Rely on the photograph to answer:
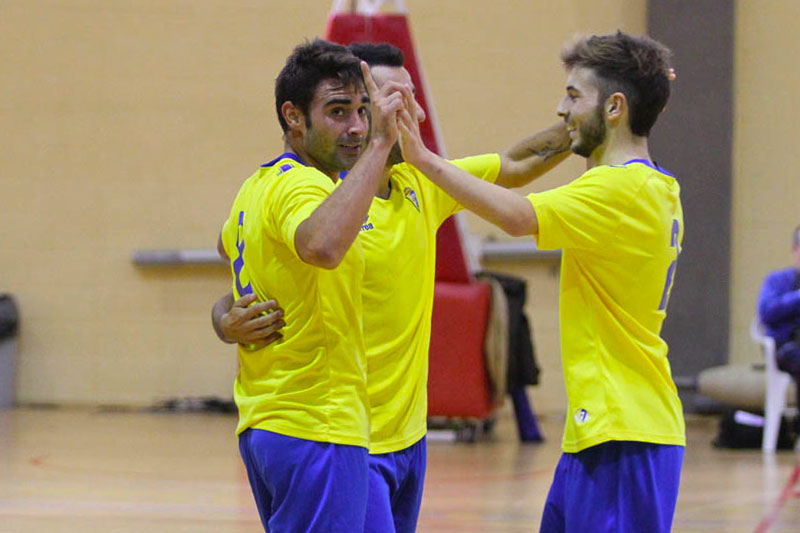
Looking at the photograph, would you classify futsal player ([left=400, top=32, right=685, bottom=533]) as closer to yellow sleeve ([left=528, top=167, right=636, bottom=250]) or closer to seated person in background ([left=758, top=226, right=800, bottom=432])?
yellow sleeve ([left=528, top=167, right=636, bottom=250])

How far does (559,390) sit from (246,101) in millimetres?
3575

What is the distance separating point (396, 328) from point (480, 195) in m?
0.38

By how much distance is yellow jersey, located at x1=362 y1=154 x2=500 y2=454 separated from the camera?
2746 millimetres

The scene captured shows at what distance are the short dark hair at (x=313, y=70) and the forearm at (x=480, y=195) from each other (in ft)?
0.87

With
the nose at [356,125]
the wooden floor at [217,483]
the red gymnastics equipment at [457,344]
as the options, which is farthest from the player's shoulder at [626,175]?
the red gymnastics equipment at [457,344]

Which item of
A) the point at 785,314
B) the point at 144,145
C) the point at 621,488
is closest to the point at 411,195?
the point at 621,488

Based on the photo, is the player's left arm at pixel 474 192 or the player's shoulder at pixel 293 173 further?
the player's left arm at pixel 474 192

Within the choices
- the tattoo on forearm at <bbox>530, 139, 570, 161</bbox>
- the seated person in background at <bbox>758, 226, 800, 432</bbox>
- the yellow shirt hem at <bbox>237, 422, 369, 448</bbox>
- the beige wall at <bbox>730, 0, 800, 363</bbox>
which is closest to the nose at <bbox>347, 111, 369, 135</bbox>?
the yellow shirt hem at <bbox>237, 422, 369, 448</bbox>

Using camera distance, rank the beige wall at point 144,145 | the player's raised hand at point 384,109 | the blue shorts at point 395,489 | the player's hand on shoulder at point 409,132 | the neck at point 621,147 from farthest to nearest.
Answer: the beige wall at point 144,145
the neck at point 621,147
the blue shorts at point 395,489
the player's hand on shoulder at point 409,132
the player's raised hand at point 384,109

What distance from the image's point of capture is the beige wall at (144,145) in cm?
990

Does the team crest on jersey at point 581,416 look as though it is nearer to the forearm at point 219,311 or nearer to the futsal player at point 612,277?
the futsal player at point 612,277

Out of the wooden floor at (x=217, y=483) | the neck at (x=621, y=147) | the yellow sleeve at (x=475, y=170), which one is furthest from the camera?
the wooden floor at (x=217, y=483)

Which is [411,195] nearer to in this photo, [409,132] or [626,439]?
[409,132]

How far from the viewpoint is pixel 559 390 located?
9.71 meters
